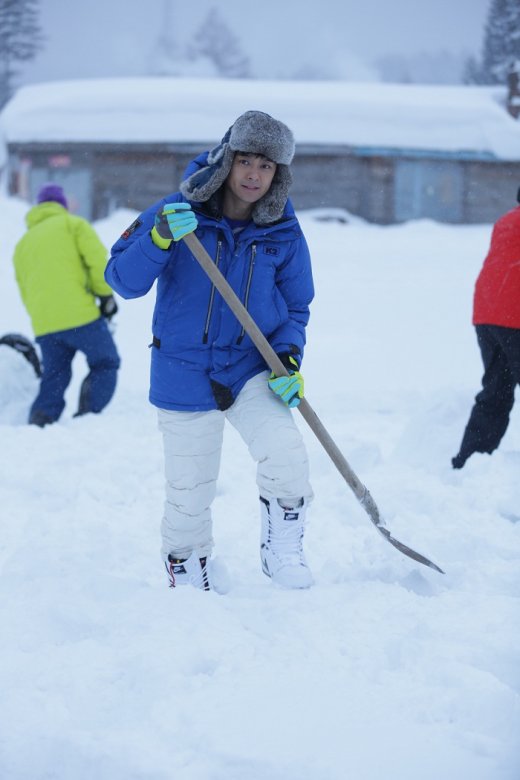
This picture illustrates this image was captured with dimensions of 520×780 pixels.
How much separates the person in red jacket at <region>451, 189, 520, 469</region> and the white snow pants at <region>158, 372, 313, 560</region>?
1786mm

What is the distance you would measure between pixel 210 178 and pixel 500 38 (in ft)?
135

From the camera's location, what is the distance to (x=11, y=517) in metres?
3.59

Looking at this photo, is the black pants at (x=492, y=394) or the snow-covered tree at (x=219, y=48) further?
the snow-covered tree at (x=219, y=48)

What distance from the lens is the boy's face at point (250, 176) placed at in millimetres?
2615

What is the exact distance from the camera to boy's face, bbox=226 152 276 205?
8.58 ft

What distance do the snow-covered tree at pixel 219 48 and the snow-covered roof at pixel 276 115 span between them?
131ft

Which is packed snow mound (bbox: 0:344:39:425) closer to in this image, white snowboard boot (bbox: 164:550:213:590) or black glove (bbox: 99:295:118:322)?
black glove (bbox: 99:295:118:322)

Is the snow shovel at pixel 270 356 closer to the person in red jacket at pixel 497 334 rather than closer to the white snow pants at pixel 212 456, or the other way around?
the white snow pants at pixel 212 456

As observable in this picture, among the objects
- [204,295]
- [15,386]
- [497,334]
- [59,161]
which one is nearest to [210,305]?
[204,295]

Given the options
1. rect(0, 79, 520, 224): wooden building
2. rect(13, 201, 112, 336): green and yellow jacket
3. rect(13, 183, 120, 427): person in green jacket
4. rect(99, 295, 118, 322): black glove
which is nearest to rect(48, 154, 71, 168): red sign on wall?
rect(0, 79, 520, 224): wooden building

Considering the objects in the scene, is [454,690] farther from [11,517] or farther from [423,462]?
[423,462]

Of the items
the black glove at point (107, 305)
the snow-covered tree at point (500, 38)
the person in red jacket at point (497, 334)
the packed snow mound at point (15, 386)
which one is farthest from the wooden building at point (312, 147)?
the snow-covered tree at point (500, 38)

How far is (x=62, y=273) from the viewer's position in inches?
217

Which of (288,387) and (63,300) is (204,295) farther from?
(63,300)
